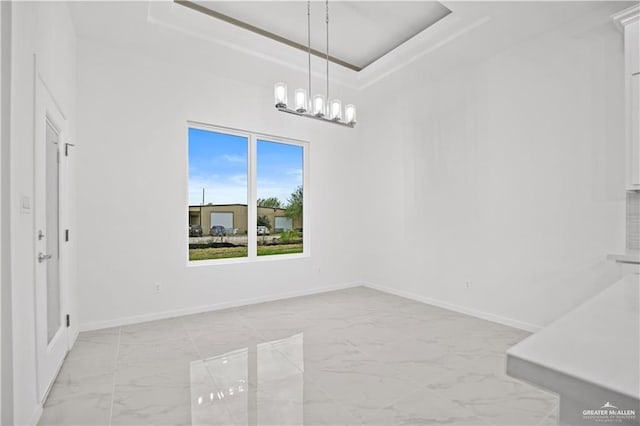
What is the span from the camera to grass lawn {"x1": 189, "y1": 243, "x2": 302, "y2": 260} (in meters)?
4.36

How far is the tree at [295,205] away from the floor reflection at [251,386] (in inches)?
96.6

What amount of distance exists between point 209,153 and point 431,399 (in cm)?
379

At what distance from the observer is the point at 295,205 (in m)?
5.25

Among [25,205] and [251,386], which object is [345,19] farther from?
[251,386]

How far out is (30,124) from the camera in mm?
1920

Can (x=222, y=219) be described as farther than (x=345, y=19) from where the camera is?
Yes

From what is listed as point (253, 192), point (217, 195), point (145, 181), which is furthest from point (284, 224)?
point (145, 181)

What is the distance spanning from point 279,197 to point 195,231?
1.35 meters

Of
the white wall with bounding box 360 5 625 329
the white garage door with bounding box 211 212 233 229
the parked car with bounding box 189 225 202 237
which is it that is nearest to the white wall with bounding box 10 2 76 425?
the parked car with bounding box 189 225 202 237

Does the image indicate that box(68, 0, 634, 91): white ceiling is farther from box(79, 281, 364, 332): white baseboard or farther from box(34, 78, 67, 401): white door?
box(79, 281, 364, 332): white baseboard

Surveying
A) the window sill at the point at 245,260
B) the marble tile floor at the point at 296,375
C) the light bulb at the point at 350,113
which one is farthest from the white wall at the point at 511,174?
the window sill at the point at 245,260

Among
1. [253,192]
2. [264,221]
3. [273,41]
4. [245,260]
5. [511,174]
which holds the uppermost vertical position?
[273,41]

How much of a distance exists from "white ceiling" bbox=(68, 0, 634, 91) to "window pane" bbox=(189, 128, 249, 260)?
0.91 metres

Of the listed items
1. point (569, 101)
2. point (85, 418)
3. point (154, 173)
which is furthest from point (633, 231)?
point (154, 173)
